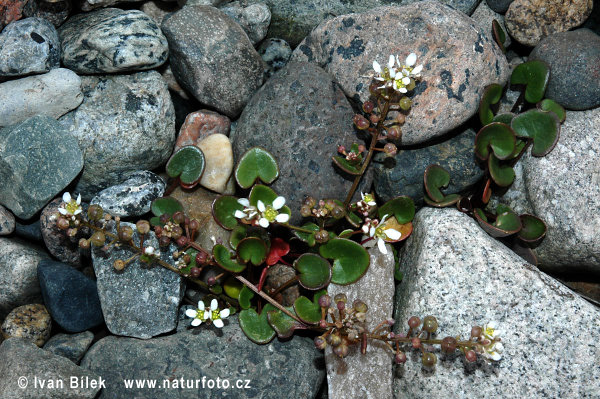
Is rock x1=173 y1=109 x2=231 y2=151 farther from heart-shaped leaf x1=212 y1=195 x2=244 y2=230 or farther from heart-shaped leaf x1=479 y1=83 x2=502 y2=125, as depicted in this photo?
heart-shaped leaf x1=479 y1=83 x2=502 y2=125

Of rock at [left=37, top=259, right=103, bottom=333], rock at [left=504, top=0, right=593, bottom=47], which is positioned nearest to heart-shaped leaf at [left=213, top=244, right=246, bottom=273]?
rock at [left=37, top=259, right=103, bottom=333]

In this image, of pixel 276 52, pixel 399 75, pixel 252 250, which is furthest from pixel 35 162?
pixel 399 75

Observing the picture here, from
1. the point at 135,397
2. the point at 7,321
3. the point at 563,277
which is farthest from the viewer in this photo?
the point at 563,277

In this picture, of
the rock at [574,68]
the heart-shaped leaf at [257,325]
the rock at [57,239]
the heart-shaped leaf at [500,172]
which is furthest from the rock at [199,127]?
the rock at [574,68]

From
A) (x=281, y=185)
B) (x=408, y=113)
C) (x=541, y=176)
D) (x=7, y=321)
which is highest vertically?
(x=408, y=113)

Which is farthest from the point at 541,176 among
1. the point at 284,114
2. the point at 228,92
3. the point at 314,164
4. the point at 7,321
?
the point at 7,321

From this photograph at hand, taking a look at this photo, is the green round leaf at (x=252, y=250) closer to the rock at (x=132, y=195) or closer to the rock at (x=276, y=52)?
the rock at (x=132, y=195)

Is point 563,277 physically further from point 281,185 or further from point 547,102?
point 281,185

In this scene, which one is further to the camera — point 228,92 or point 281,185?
point 228,92
